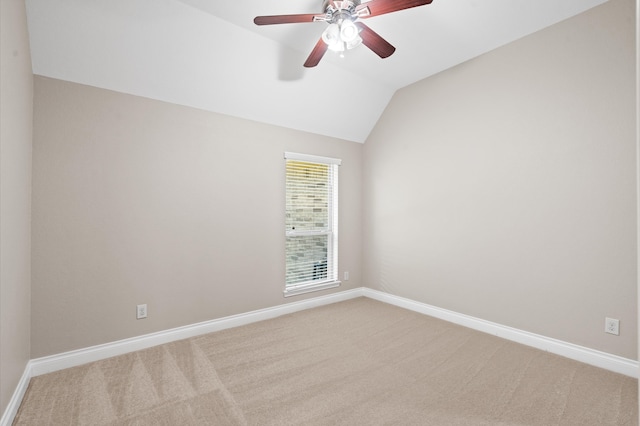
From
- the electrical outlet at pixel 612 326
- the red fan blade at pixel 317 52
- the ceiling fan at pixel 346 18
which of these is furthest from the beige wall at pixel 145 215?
the electrical outlet at pixel 612 326

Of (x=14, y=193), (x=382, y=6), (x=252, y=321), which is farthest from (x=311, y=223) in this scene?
(x=14, y=193)

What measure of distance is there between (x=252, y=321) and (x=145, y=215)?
1.64m

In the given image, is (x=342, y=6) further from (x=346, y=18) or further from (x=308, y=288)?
(x=308, y=288)

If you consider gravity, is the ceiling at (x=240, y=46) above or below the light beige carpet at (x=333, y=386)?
above

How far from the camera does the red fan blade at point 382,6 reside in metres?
1.86

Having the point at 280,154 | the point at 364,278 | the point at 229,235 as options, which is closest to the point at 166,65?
the point at 280,154

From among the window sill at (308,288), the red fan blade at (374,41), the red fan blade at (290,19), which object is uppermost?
the red fan blade at (290,19)

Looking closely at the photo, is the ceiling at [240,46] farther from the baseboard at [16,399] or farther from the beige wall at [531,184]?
the baseboard at [16,399]

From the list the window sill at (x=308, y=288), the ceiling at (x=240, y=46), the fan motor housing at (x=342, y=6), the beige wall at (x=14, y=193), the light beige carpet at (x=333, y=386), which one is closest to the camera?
the beige wall at (x=14, y=193)

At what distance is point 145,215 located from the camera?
2.78 m

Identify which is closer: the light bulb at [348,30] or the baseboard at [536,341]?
the light bulb at [348,30]

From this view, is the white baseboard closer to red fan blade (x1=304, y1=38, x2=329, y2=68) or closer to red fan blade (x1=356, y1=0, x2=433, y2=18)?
red fan blade (x1=304, y1=38, x2=329, y2=68)

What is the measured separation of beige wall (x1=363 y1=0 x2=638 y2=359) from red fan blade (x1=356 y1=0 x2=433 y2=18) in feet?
5.75

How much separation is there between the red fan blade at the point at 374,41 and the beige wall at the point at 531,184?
4.93 ft
